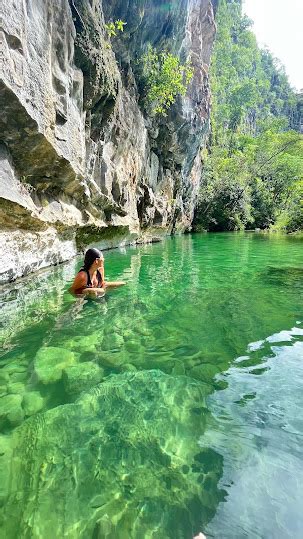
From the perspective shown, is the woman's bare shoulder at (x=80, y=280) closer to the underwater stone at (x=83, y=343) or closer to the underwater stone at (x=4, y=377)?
the underwater stone at (x=83, y=343)

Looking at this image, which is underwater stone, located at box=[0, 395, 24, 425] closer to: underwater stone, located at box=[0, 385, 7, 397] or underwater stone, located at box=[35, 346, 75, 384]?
underwater stone, located at box=[0, 385, 7, 397]

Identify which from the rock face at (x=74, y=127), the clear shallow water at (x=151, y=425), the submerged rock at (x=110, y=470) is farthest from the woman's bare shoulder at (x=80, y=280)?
the submerged rock at (x=110, y=470)

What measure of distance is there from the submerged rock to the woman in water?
10.7 feet

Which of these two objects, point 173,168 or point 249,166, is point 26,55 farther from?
point 249,166

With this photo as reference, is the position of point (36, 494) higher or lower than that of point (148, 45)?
lower

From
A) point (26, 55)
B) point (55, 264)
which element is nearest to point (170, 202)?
point (55, 264)

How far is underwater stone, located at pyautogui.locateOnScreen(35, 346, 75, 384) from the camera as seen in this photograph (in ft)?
10.9

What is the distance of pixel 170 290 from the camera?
24.1 ft

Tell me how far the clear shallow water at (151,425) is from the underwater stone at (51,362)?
2 cm

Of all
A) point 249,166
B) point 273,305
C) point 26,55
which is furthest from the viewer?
point 249,166

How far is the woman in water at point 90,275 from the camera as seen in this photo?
5.97 metres

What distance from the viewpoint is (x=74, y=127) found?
10008 millimetres

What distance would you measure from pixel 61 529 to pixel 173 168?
91.6ft

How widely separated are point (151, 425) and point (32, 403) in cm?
107
